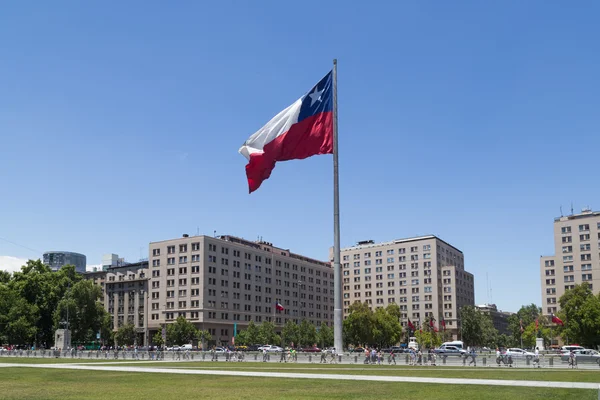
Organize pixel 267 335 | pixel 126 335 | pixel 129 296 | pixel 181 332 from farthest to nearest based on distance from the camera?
1. pixel 129 296
2. pixel 126 335
3. pixel 267 335
4. pixel 181 332

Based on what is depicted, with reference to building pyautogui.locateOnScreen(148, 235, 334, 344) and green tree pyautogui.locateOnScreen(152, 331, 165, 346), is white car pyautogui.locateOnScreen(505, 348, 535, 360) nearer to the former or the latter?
building pyautogui.locateOnScreen(148, 235, 334, 344)

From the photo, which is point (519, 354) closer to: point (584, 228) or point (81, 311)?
point (81, 311)

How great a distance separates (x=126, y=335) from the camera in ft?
536

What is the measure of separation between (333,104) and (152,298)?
134 m

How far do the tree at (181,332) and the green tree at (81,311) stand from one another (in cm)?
1654

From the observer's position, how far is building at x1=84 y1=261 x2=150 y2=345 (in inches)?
6742

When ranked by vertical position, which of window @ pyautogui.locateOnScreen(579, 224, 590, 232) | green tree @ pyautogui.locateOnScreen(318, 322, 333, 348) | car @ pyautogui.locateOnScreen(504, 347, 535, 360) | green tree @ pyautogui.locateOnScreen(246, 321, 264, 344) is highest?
window @ pyautogui.locateOnScreen(579, 224, 590, 232)

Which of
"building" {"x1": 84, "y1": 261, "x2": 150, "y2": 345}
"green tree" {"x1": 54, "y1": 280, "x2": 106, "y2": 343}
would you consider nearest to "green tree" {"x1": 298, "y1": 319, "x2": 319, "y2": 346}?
"building" {"x1": 84, "y1": 261, "x2": 150, "y2": 345}

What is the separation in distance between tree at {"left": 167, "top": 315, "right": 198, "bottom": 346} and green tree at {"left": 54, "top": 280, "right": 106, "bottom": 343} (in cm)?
1654

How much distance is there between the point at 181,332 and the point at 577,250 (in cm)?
11715

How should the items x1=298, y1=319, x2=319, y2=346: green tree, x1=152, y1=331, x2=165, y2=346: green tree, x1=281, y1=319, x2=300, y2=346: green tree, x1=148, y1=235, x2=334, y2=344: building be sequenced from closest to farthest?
x1=152, y1=331, x2=165, y2=346: green tree, x1=148, y1=235, x2=334, y2=344: building, x1=281, y1=319, x2=300, y2=346: green tree, x1=298, y1=319, x2=319, y2=346: green tree

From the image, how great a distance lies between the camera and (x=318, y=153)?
42.5 metres

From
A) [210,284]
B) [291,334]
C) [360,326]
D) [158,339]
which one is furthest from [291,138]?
[291,334]

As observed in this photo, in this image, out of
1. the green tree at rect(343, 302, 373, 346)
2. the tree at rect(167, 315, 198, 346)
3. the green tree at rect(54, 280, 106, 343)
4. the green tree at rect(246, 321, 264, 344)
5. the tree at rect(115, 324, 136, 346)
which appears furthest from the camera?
the tree at rect(115, 324, 136, 346)
